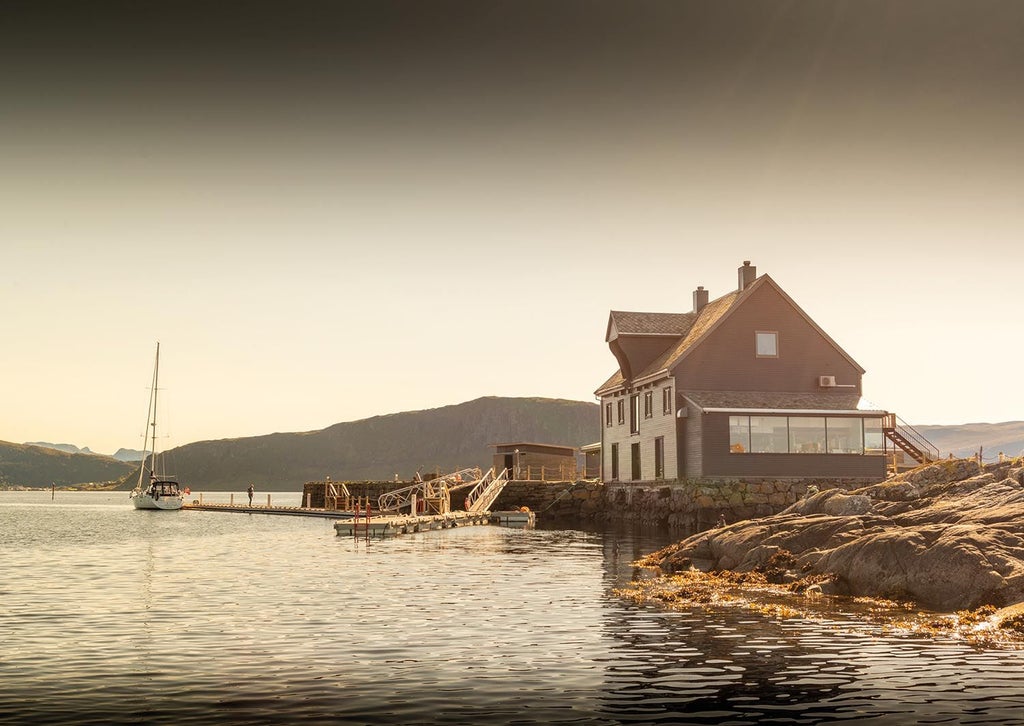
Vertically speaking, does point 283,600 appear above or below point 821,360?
below

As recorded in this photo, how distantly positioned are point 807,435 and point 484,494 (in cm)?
2493

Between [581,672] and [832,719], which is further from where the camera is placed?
[581,672]

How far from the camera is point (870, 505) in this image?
103 ft

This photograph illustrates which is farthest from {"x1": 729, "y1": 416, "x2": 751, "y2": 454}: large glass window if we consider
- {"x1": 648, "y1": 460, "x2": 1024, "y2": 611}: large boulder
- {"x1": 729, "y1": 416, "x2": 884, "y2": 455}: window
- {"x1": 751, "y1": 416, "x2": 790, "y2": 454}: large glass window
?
{"x1": 648, "y1": 460, "x2": 1024, "y2": 611}: large boulder

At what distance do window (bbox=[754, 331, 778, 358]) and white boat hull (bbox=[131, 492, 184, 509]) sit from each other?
2599 inches

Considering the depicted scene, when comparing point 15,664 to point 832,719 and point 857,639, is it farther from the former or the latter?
point 857,639

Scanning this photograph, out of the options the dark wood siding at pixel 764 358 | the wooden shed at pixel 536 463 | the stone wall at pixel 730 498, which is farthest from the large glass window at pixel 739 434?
the wooden shed at pixel 536 463

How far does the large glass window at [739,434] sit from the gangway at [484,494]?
19081mm

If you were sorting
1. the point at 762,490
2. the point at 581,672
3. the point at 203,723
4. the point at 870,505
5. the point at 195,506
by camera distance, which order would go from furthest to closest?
1. the point at 195,506
2. the point at 762,490
3. the point at 870,505
4. the point at 581,672
5. the point at 203,723

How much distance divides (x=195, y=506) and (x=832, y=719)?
95582mm

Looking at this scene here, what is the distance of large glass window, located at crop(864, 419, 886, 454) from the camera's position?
54625 millimetres

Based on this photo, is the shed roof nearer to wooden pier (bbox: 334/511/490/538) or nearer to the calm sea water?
wooden pier (bbox: 334/511/490/538)

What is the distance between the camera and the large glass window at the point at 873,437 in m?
54.6

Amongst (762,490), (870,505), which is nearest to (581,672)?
(870,505)
